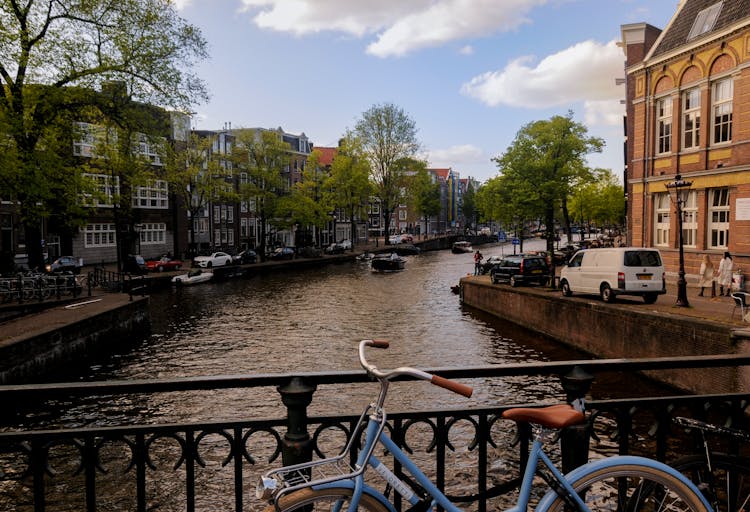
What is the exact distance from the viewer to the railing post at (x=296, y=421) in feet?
10.5

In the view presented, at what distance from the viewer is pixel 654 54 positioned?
2897cm

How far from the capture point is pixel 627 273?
21266 mm

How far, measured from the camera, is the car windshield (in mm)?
21438

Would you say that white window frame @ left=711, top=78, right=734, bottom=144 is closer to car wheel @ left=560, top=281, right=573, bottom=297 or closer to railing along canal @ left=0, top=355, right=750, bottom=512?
car wheel @ left=560, top=281, right=573, bottom=297

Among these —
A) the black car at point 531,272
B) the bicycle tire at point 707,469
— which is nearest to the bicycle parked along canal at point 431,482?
the bicycle tire at point 707,469

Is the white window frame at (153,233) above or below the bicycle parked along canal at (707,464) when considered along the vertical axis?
above

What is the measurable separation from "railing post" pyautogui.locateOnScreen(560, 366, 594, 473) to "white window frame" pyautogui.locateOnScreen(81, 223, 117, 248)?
5457cm

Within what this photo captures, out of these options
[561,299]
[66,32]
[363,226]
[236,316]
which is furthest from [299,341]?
[363,226]

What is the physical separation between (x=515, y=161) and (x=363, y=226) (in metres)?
59.5

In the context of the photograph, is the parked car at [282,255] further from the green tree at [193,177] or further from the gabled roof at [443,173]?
the gabled roof at [443,173]

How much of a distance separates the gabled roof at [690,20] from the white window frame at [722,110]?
2.27m

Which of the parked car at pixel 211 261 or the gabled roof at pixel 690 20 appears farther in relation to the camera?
the parked car at pixel 211 261

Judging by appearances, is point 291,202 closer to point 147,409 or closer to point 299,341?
point 299,341

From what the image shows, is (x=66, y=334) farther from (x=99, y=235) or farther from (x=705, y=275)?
(x=99, y=235)
